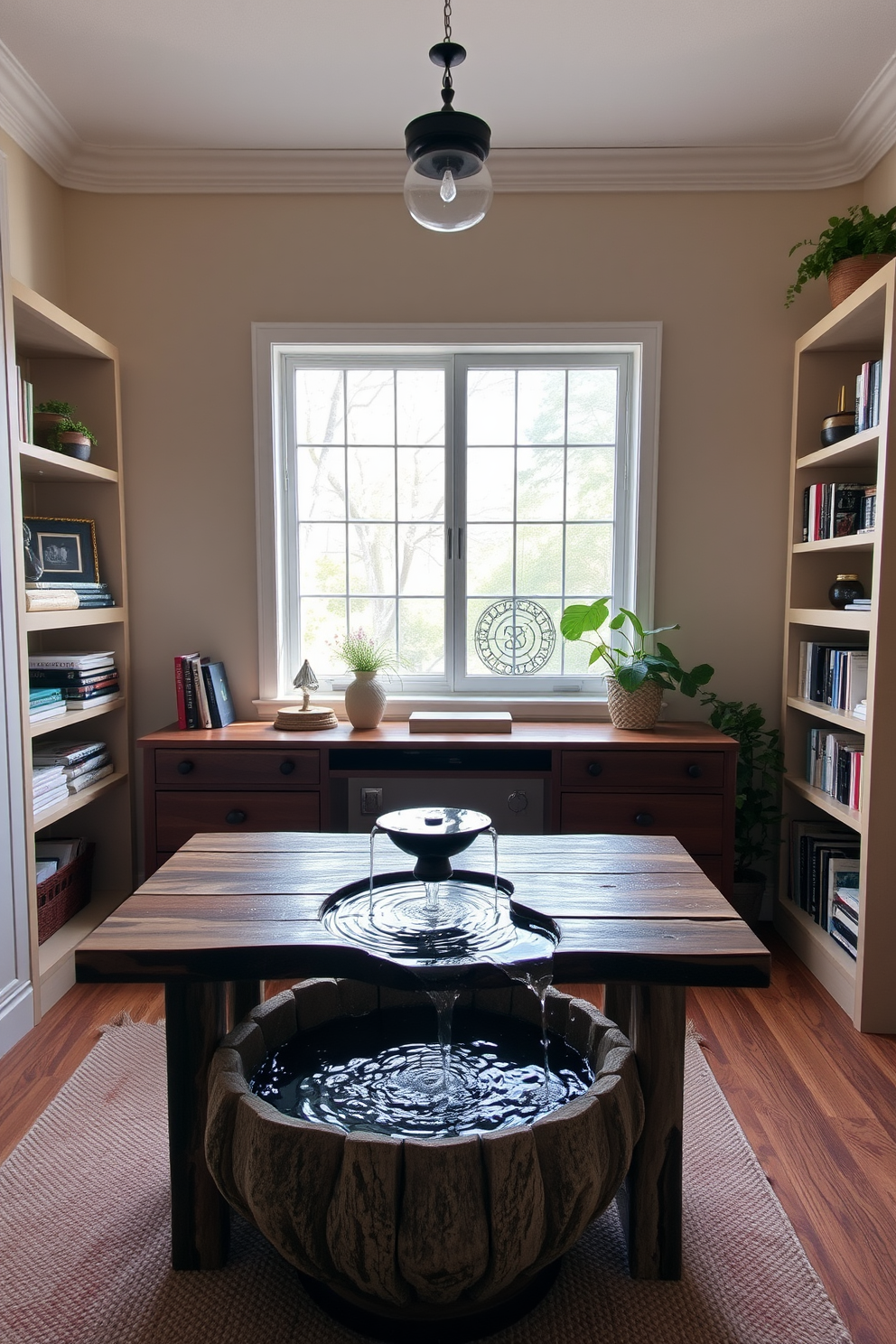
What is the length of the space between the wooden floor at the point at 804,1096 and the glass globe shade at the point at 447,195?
209 cm

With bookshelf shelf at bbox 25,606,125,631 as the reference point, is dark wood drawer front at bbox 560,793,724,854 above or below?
below

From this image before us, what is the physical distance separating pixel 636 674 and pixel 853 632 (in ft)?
2.84

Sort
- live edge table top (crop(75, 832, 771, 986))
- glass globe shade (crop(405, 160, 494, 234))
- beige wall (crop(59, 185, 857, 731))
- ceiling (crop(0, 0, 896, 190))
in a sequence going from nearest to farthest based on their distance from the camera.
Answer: live edge table top (crop(75, 832, 771, 986)), glass globe shade (crop(405, 160, 494, 234)), ceiling (crop(0, 0, 896, 190)), beige wall (crop(59, 185, 857, 731))

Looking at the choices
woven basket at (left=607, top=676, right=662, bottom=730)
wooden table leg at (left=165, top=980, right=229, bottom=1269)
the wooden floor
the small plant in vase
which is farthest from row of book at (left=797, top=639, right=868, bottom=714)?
wooden table leg at (left=165, top=980, right=229, bottom=1269)

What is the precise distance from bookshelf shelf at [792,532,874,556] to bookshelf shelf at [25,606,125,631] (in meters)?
2.45

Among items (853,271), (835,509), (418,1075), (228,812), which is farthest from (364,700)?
(853,271)

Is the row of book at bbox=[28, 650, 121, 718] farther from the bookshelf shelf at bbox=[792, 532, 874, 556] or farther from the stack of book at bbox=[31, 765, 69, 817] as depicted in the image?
the bookshelf shelf at bbox=[792, 532, 874, 556]

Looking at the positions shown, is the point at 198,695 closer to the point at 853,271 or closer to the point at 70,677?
the point at 70,677

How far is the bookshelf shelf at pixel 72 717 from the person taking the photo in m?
2.55

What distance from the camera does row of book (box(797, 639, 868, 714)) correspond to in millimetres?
2631

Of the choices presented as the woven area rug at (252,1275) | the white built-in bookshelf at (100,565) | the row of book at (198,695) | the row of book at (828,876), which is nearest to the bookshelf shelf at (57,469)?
the white built-in bookshelf at (100,565)

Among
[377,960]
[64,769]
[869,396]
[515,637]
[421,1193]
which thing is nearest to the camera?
[421,1193]

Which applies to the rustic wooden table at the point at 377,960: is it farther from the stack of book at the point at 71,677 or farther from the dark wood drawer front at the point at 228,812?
the stack of book at the point at 71,677

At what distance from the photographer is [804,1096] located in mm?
2121
